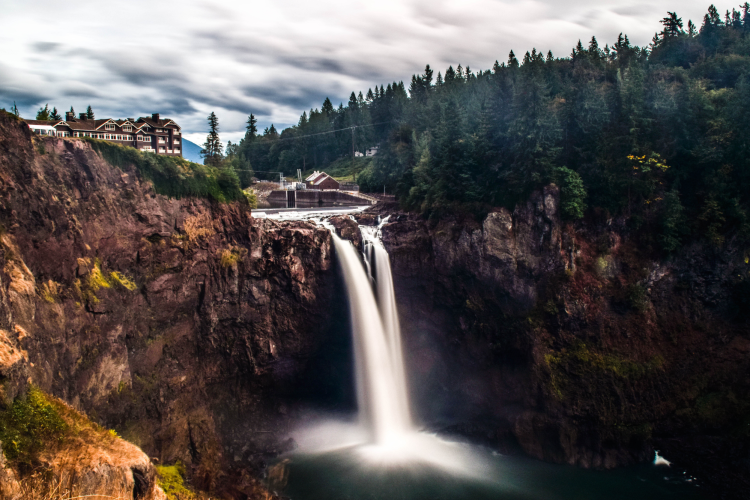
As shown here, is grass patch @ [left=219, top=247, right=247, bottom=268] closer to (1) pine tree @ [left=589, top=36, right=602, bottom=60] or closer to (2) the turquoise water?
(2) the turquoise water

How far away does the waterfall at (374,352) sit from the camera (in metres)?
32.2

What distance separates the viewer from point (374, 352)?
32.5 metres

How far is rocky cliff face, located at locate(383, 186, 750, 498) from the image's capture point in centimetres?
2911

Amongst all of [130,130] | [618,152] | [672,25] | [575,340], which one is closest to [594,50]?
[672,25]

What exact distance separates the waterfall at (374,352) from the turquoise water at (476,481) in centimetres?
399

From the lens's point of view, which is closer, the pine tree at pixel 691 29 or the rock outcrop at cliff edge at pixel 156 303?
the rock outcrop at cliff edge at pixel 156 303

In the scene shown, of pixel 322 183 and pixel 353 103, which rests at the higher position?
pixel 353 103

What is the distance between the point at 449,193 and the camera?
3628cm

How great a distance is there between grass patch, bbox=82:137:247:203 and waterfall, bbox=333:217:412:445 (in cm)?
795

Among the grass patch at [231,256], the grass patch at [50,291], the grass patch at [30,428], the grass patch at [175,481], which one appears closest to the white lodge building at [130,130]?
the grass patch at [231,256]

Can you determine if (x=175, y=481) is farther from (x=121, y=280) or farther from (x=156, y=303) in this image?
(x=121, y=280)

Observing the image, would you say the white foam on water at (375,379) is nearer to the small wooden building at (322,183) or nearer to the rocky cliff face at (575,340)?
the rocky cliff face at (575,340)

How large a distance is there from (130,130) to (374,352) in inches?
946

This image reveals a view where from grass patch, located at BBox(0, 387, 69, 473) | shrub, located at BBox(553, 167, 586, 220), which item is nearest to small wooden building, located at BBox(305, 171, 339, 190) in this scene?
shrub, located at BBox(553, 167, 586, 220)
